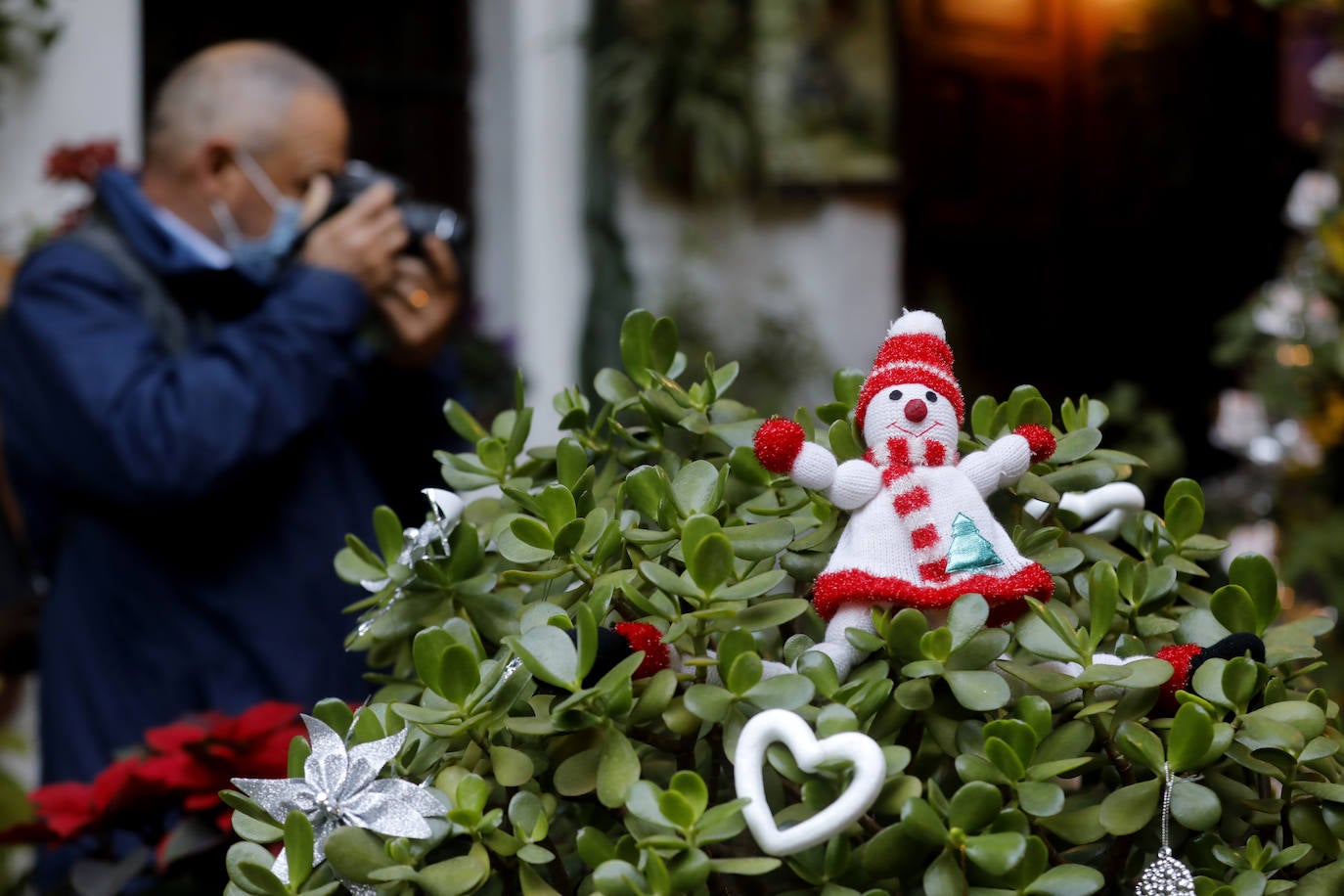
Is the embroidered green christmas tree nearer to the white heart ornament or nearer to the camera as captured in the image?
the white heart ornament

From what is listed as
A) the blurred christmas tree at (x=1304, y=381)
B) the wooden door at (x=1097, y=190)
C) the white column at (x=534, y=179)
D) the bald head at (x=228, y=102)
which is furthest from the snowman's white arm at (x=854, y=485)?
the wooden door at (x=1097, y=190)

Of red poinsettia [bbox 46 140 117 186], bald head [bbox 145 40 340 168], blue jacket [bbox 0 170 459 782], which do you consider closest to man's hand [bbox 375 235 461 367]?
blue jacket [bbox 0 170 459 782]

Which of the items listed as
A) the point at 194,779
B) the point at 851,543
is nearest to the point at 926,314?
the point at 851,543

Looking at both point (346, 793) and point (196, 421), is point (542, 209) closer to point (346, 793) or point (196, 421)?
point (196, 421)

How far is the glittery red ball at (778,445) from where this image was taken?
26.2 inches

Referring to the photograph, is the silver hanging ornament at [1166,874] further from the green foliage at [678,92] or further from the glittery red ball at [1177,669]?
the green foliage at [678,92]

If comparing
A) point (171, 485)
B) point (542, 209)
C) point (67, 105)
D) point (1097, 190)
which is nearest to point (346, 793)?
point (171, 485)

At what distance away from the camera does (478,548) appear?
0.73m

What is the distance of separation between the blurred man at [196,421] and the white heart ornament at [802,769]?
1183mm

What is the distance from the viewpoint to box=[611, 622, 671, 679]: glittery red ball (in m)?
0.63

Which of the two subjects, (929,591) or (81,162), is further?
(81,162)

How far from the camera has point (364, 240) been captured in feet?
6.03

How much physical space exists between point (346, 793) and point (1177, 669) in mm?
397

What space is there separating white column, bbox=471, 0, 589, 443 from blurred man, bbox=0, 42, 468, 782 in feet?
5.90
